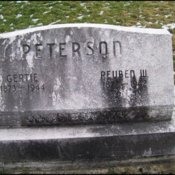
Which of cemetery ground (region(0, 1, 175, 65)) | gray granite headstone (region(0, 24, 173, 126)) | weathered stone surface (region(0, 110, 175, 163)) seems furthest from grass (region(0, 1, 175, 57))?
weathered stone surface (region(0, 110, 175, 163))

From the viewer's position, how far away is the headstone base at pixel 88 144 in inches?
182

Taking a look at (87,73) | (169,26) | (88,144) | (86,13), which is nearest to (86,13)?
(86,13)

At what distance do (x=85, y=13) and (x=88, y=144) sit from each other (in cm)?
662

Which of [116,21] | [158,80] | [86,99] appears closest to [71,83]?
[86,99]

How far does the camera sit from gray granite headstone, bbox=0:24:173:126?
15.4 ft

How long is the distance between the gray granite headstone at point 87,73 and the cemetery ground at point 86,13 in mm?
4439

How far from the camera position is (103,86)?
187 inches

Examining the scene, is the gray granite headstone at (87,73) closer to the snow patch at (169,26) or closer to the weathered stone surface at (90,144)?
the weathered stone surface at (90,144)

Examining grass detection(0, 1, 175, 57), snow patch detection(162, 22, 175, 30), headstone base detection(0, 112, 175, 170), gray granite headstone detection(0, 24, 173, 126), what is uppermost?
gray granite headstone detection(0, 24, 173, 126)

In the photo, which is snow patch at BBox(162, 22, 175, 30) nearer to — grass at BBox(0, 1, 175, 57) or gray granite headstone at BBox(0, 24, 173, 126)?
grass at BBox(0, 1, 175, 57)

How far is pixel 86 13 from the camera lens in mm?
10742

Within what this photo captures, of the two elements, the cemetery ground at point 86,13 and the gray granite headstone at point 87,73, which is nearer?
the gray granite headstone at point 87,73

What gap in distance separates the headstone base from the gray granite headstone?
0.55 ft

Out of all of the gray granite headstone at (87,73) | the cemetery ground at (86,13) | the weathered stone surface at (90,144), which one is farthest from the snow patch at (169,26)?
the weathered stone surface at (90,144)
